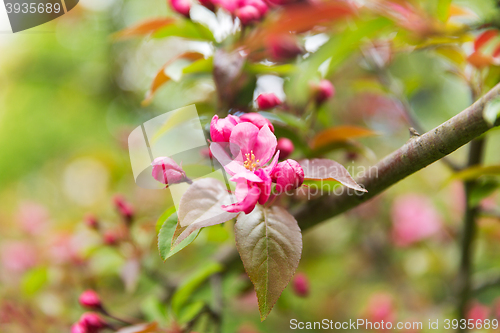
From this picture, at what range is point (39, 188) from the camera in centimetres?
315

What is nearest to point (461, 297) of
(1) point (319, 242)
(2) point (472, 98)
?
(2) point (472, 98)

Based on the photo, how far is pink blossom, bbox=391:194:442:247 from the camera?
1.57 m

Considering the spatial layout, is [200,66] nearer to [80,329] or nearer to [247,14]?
[247,14]

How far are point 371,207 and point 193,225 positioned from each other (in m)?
1.55

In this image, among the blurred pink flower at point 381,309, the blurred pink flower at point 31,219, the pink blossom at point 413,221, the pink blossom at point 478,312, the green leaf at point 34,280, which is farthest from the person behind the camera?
the blurred pink flower at point 31,219

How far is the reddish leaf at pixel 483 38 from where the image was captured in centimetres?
79

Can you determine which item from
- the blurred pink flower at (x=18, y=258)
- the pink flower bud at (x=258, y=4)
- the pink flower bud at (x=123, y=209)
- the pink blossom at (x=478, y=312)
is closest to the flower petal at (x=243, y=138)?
the pink flower bud at (x=258, y=4)

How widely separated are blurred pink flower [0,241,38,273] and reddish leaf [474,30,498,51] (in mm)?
1917

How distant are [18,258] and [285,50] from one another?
164 centimetres

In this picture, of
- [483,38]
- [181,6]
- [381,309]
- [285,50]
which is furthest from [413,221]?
[181,6]

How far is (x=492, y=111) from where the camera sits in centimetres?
42

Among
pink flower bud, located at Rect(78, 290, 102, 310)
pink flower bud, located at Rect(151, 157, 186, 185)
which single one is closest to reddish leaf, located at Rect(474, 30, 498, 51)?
pink flower bud, located at Rect(151, 157, 186, 185)

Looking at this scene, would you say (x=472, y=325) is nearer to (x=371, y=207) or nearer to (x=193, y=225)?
(x=371, y=207)

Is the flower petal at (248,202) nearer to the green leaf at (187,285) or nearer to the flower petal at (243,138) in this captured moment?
the flower petal at (243,138)
